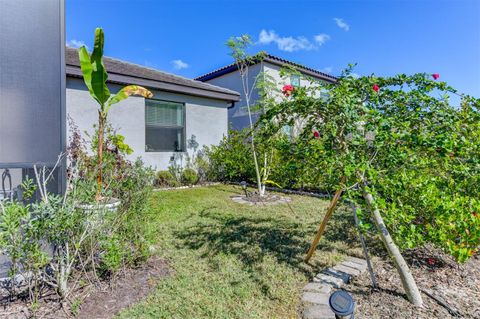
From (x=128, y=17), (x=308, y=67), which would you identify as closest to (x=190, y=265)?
(x=128, y=17)

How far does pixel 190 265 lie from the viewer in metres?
3.90

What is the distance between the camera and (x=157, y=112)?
11.0 meters

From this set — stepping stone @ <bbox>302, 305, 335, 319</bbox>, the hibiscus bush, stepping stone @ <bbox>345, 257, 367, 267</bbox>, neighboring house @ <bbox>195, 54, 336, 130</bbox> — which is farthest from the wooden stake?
neighboring house @ <bbox>195, 54, 336, 130</bbox>

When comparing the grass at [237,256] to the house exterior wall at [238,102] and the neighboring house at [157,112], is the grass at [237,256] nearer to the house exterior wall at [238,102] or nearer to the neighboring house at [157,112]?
the neighboring house at [157,112]

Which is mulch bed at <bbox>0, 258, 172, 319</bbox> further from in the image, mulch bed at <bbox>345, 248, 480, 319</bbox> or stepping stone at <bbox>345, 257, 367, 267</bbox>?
stepping stone at <bbox>345, 257, 367, 267</bbox>

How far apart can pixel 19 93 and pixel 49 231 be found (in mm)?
2060

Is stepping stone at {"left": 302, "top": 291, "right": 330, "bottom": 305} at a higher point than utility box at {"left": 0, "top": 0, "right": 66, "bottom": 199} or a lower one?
lower

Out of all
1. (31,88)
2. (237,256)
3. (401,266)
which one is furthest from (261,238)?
(31,88)

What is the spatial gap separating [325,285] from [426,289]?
1172 mm

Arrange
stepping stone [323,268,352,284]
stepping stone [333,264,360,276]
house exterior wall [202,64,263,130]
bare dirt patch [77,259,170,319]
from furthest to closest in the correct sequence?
house exterior wall [202,64,263,130] < stepping stone [333,264,360,276] < stepping stone [323,268,352,284] < bare dirt patch [77,259,170,319]

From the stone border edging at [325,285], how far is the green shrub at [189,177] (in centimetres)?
798

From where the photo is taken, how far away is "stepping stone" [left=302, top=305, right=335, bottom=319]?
2.66 metres

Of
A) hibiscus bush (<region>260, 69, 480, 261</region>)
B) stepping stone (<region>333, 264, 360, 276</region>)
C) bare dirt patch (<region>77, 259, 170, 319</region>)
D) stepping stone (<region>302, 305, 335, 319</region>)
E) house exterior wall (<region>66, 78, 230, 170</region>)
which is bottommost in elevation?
bare dirt patch (<region>77, 259, 170, 319</region>)

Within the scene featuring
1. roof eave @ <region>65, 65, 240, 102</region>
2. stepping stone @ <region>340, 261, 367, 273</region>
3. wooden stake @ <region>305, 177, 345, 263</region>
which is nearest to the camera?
wooden stake @ <region>305, 177, 345, 263</region>
